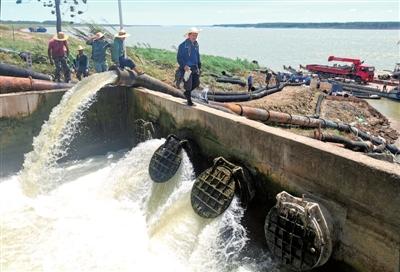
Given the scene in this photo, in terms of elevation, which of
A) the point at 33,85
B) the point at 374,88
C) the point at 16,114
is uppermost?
the point at 33,85

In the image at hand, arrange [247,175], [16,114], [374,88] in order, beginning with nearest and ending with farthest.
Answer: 1. [247,175]
2. [16,114]
3. [374,88]

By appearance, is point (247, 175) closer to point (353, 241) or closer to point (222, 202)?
point (222, 202)

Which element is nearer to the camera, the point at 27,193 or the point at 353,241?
the point at 353,241

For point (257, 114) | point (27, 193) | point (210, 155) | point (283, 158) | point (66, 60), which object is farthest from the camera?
point (66, 60)

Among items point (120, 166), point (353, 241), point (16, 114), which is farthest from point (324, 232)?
point (16, 114)

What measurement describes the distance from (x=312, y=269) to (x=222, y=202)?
1759mm

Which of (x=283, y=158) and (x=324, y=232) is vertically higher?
(x=283, y=158)

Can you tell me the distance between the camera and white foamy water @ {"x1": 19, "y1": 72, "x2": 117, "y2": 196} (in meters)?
8.70

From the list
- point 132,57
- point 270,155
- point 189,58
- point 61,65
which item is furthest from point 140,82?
point 132,57

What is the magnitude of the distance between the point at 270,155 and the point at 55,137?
209 inches

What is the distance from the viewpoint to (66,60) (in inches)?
490

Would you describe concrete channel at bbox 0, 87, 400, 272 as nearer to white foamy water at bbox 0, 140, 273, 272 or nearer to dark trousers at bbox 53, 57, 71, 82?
white foamy water at bbox 0, 140, 273, 272

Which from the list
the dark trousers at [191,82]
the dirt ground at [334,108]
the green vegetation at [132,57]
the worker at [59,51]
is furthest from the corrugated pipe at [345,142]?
the green vegetation at [132,57]

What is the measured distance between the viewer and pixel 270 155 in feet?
20.6
